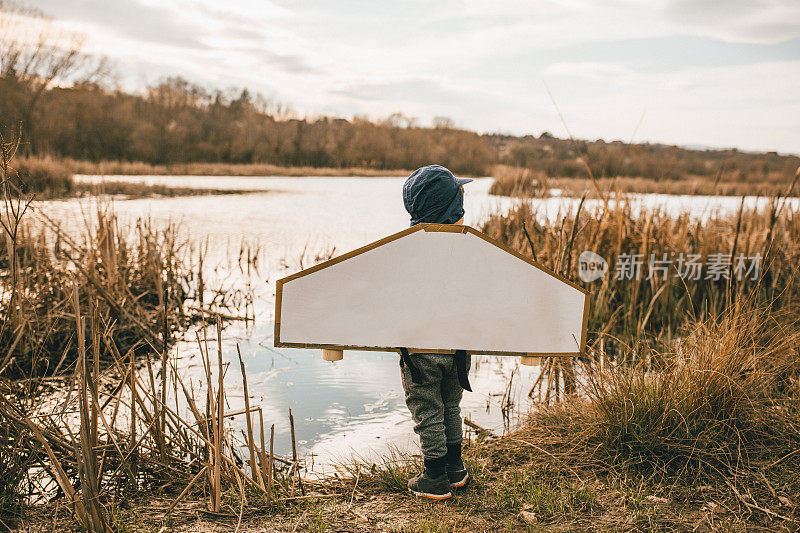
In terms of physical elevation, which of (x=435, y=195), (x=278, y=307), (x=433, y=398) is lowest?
(x=433, y=398)

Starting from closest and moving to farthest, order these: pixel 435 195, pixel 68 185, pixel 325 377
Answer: pixel 435 195 < pixel 325 377 < pixel 68 185

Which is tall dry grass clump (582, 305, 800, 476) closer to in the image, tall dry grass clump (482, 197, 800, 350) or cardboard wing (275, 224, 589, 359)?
cardboard wing (275, 224, 589, 359)

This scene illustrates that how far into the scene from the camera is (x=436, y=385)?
2.20 m

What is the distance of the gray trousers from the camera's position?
7.06 feet

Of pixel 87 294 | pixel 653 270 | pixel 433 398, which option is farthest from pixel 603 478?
pixel 87 294

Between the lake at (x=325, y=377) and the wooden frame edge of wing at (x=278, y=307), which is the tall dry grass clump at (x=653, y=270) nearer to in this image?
the lake at (x=325, y=377)

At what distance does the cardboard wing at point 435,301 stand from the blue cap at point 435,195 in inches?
9.3

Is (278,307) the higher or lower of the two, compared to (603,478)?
higher

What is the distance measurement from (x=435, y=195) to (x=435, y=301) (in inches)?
16.0

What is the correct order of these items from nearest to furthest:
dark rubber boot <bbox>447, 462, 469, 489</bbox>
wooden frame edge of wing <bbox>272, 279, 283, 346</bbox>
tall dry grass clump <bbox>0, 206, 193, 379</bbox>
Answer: wooden frame edge of wing <bbox>272, 279, 283, 346</bbox>
dark rubber boot <bbox>447, 462, 469, 489</bbox>
tall dry grass clump <bbox>0, 206, 193, 379</bbox>

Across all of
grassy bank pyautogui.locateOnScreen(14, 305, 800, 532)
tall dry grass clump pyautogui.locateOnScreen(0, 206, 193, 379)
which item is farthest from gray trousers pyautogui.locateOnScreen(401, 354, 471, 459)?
tall dry grass clump pyautogui.locateOnScreen(0, 206, 193, 379)

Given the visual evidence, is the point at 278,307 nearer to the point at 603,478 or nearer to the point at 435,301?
the point at 435,301

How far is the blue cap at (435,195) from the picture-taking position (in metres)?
2.08

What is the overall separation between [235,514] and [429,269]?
45.2 inches
